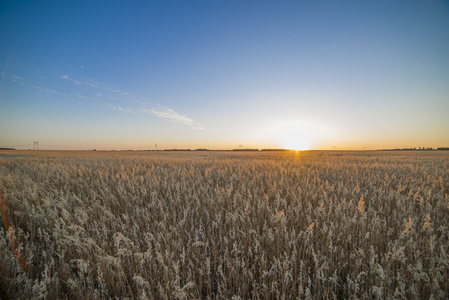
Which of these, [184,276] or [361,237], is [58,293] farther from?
[361,237]

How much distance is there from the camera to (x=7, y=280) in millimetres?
1732

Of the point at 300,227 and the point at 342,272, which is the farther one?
the point at 300,227

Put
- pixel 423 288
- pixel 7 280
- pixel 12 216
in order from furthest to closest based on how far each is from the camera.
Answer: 1. pixel 12 216
2. pixel 7 280
3. pixel 423 288

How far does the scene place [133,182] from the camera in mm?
5215

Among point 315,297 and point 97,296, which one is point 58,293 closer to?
point 97,296

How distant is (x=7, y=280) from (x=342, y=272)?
3.26 metres

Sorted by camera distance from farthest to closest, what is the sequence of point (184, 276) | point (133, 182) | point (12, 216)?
point (133, 182) → point (12, 216) → point (184, 276)

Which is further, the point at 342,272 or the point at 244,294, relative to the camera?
the point at 342,272

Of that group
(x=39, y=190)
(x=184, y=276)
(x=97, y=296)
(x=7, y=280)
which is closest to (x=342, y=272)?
(x=184, y=276)

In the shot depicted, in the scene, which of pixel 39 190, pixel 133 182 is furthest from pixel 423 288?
pixel 39 190

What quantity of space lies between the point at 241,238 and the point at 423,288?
5.68 ft

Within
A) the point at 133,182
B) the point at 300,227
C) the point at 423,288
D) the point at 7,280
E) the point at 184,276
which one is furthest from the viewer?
the point at 133,182

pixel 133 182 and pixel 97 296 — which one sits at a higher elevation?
pixel 133 182

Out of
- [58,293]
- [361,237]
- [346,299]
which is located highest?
[361,237]
